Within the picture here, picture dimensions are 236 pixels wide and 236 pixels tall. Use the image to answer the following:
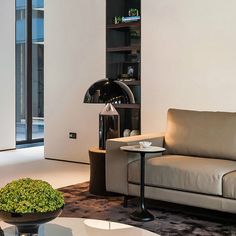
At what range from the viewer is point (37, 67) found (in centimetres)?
866

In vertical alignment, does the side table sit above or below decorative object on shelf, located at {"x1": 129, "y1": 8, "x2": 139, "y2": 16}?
below

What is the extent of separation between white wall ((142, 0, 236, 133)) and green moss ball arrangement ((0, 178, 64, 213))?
3.34 meters

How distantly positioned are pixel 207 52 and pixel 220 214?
1999 mm

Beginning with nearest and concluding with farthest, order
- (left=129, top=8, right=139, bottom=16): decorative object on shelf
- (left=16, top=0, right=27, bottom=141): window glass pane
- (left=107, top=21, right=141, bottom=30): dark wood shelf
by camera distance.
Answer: (left=107, top=21, right=141, bottom=30): dark wood shelf
(left=129, top=8, right=139, bottom=16): decorative object on shelf
(left=16, top=0, right=27, bottom=141): window glass pane

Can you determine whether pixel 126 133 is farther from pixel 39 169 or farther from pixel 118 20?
pixel 118 20

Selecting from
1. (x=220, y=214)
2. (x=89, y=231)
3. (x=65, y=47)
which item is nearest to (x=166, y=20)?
(x=65, y=47)

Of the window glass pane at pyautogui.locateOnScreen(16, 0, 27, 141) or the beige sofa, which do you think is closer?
the beige sofa

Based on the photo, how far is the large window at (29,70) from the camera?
27.6ft

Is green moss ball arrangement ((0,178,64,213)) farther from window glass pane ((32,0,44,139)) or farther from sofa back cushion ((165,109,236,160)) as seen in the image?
window glass pane ((32,0,44,139))

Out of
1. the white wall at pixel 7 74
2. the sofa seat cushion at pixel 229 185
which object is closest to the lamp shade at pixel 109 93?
the sofa seat cushion at pixel 229 185

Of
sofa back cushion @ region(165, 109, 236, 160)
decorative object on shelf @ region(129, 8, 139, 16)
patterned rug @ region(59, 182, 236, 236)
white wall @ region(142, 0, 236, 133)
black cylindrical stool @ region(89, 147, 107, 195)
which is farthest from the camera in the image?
decorative object on shelf @ region(129, 8, 139, 16)

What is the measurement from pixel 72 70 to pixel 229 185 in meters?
3.49

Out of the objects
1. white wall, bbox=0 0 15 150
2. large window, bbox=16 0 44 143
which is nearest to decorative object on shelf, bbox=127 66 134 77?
white wall, bbox=0 0 15 150

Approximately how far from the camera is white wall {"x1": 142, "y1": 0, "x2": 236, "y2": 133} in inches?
198
